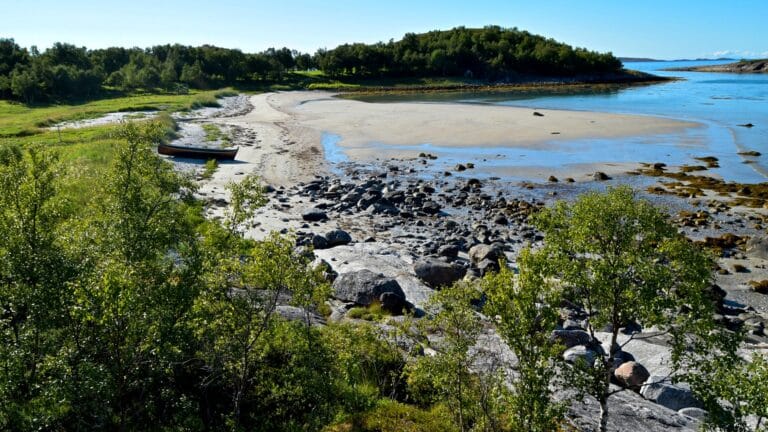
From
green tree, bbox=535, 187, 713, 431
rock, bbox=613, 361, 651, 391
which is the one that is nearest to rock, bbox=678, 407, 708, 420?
rock, bbox=613, 361, 651, 391

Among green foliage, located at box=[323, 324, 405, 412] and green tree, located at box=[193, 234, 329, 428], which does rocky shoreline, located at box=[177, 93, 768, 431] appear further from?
green foliage, located at box=[323, 324, 405, 412]

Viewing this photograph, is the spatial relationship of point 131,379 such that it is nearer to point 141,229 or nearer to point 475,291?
point 141,229

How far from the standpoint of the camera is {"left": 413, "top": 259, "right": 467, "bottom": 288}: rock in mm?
22453

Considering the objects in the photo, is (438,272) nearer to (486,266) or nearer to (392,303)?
(486,266)

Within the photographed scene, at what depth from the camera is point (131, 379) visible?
902 centimetres

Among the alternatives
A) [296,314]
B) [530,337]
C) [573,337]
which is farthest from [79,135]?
[530,337]

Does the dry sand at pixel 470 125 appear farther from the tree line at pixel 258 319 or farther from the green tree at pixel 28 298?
the green tree at pixel 28 298

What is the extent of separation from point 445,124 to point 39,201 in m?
63.9

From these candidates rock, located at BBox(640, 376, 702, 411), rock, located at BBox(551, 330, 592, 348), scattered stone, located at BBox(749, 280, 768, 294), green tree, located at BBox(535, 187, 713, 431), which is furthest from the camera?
scattered stone, located at BBox(749, 280, 768, 294)

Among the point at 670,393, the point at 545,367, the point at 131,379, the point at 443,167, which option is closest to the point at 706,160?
the point at 443,167

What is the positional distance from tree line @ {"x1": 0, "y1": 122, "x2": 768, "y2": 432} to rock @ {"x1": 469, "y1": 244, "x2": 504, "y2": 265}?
1331cm

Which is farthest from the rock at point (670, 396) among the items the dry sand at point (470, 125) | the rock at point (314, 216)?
the dry sand at point (470, 125)

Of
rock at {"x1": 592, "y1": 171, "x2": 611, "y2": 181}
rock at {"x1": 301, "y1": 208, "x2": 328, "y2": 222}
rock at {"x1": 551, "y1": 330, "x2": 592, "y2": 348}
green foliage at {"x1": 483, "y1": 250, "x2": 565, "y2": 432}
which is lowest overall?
rock at {"x1": 551, "y1": 330, "x2": 592, "y2": 348}

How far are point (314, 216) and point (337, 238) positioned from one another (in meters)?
4.82
